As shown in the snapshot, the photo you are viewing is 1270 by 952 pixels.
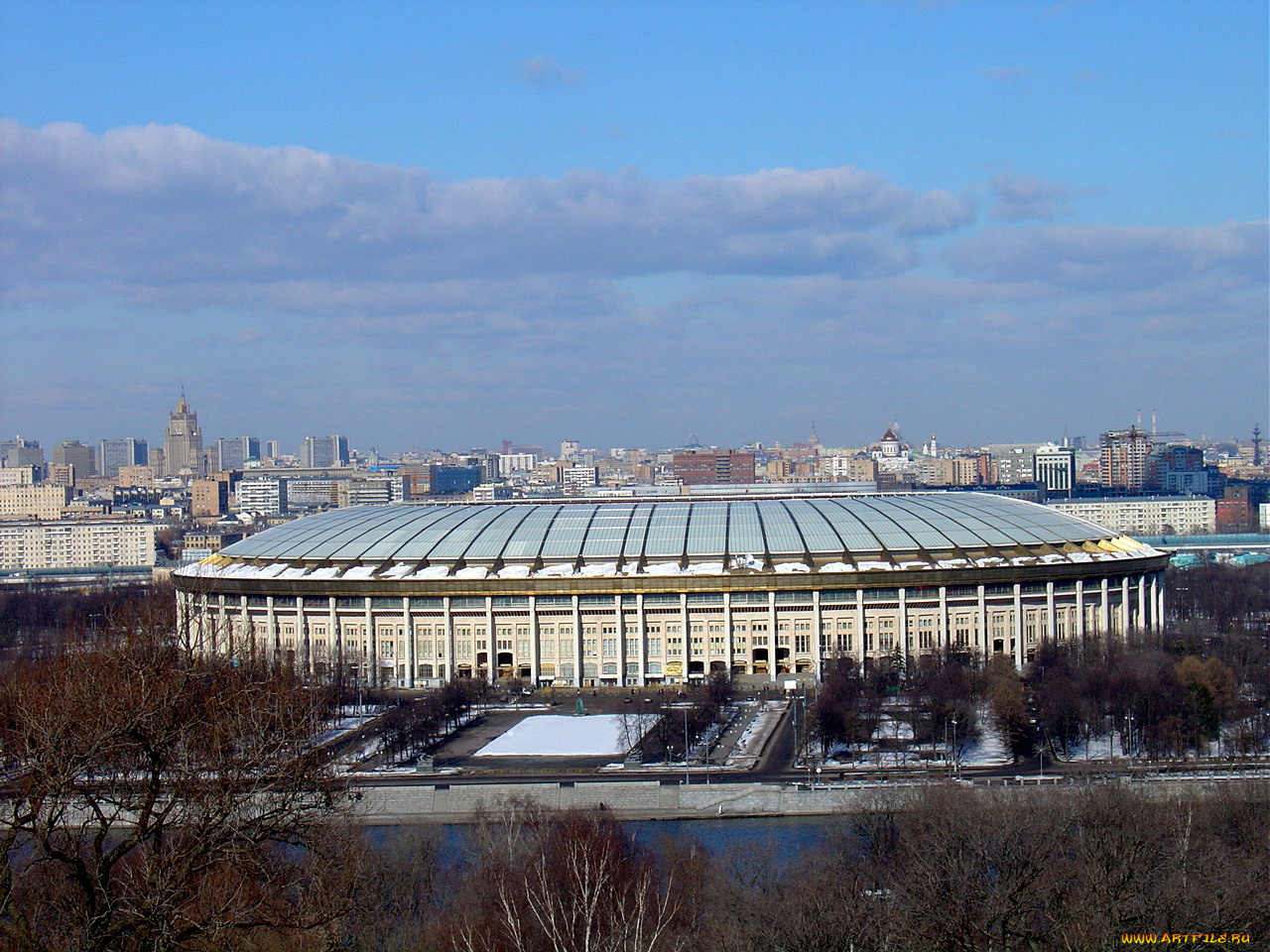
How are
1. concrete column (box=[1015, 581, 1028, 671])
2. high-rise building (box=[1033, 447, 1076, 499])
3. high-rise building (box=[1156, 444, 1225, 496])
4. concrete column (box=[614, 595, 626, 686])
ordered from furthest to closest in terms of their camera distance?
high-rise building (box=[1033, 447, 1076, 499]) → high-rise building (box=[1156, 444, 1225, 496]) → concrete column (box=[1015, 581, 1028, 671]) → concrete column (box=[614, 595, 626, 686])

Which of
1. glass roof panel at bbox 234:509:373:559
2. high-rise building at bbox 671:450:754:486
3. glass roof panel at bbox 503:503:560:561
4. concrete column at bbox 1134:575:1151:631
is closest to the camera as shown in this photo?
glass roof panel at bbox 503:503:560:561

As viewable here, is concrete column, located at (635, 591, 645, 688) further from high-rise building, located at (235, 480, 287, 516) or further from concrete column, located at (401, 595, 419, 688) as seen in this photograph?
high-rise building, located at (235, 480, 287, 516)

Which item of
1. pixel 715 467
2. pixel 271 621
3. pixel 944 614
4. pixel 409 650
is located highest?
pixel 715 467

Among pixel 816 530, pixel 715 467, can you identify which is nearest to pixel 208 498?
pixel 715 467

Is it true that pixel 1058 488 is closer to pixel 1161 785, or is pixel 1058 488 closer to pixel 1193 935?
pixel 1161 785

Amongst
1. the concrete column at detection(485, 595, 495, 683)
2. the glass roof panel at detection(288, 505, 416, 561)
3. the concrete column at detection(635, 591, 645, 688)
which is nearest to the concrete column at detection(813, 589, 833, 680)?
the concrete column at detection(635, 591, 645, 688)

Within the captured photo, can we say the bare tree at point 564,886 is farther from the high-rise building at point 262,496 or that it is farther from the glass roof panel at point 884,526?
the high-rise building at point 262,496

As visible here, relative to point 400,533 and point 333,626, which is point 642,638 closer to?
point 400,533

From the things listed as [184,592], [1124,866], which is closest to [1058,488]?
[184,592]
